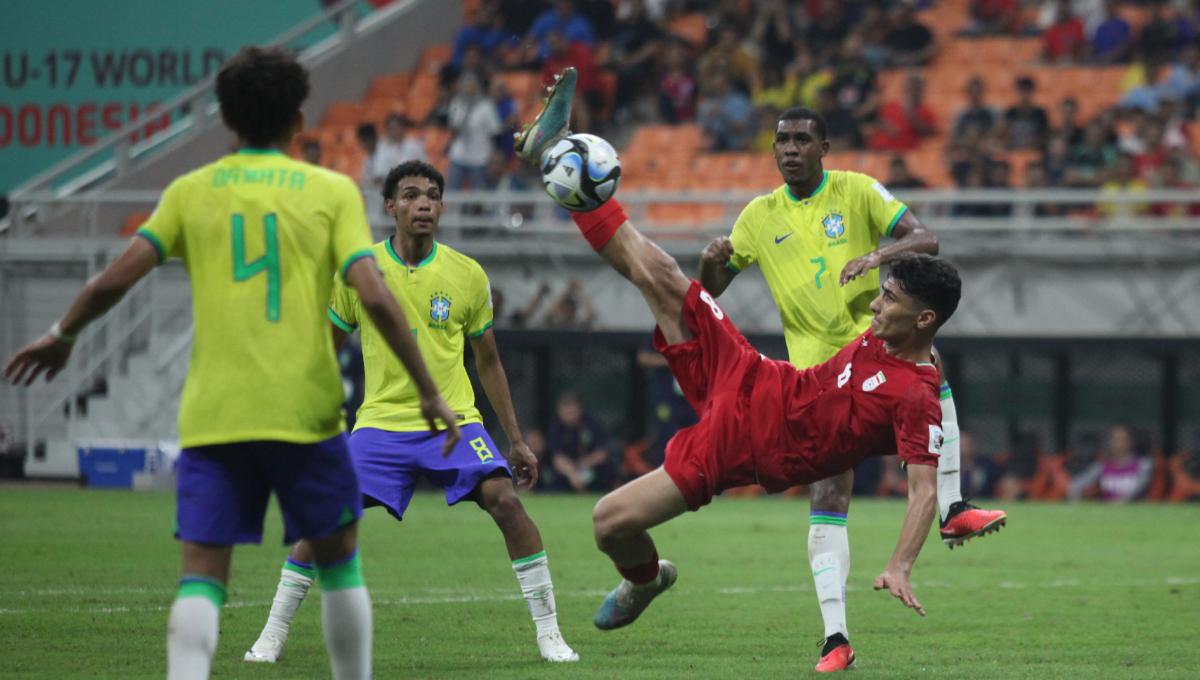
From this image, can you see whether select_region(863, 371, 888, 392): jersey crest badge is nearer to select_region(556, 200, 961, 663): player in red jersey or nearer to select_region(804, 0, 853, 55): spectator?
select_region(556, 200, 961, 663): player in red jersey

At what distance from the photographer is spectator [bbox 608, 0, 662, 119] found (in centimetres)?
2503

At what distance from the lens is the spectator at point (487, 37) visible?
85.8ft

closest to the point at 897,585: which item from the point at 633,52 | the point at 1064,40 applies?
the point at 1064,40

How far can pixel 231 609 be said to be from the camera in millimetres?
9859

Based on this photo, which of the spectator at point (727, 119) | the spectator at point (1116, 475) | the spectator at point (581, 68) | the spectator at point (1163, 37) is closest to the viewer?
the spectator at point (1116, 475)

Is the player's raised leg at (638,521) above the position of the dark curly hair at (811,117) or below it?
below

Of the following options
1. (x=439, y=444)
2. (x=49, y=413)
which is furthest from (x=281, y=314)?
(x=49, y=413)

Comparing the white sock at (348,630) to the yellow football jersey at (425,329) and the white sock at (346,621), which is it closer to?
the white sock at (346,621)

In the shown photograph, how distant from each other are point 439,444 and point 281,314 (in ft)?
9.58

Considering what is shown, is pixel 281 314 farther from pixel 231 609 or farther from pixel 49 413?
pixel 49 413

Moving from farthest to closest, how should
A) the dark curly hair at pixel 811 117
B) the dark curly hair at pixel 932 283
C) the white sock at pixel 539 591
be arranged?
the dark curly hair at pixel 811 117
the white sock at pixel 539 591
the dark curly hair at pixel 932 283

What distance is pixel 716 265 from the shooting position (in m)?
8.60

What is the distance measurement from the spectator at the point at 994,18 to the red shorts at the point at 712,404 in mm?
19007

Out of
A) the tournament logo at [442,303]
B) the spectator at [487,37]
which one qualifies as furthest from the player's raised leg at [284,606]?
the spectator at [487,37]
